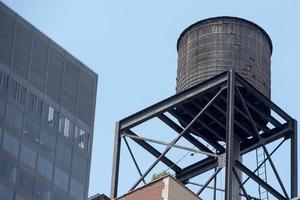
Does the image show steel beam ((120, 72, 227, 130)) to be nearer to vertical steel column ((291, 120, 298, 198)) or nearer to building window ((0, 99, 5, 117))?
vertical steel column ((291, 120, 298, 198))

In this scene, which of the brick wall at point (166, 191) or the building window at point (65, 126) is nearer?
the brick wall at point (166, 191)

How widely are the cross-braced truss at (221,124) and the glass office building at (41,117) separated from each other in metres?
47.8

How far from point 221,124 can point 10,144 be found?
168 ft

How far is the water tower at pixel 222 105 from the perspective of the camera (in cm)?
3750

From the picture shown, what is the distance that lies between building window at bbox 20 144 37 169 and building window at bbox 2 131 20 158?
0.70 metres

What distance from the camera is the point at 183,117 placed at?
38.7 metres

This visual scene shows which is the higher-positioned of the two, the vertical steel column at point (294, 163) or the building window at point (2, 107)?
the building window at point (2, 107)

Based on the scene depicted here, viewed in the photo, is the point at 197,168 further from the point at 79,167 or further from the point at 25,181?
the point at 79,167

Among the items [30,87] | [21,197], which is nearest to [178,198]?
[21,197]

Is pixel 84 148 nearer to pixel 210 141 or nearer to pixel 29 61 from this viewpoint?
pixel 29 61

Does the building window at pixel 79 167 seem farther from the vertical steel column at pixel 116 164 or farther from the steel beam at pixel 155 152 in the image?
the vertical steel column at pixel 116 164

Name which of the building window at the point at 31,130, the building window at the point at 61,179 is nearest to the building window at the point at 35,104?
the building window at the point at 31,130

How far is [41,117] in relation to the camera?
93.1 metres

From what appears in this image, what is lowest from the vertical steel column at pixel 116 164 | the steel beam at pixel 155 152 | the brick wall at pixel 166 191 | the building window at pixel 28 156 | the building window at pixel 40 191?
the brick wall at pixel 166 191
